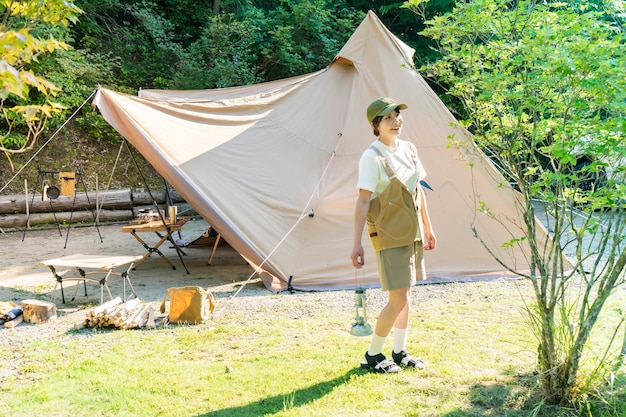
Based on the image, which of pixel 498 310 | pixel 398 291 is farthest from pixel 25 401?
pixel 498 310

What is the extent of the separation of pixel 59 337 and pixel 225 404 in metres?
1.81

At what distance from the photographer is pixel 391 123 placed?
306 centimetres

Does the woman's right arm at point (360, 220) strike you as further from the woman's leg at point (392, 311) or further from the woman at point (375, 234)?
the woman's leg at point (392, 311)

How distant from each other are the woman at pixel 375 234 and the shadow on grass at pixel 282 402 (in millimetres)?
322

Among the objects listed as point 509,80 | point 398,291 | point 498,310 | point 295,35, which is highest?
point 295,35

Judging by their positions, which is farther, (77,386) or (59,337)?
(59,337)

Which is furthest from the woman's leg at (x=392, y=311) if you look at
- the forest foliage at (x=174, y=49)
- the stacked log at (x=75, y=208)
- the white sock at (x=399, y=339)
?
the forest foliage at (x=174, y=49)

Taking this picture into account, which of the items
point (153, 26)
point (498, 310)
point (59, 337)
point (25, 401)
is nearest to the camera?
point (25, 401)

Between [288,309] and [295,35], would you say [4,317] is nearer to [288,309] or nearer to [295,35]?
[288,309]

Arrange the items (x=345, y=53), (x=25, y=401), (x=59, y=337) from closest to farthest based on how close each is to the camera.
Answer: (x=25, y=401)
(x=59, y=337)
(x=345, y=53)

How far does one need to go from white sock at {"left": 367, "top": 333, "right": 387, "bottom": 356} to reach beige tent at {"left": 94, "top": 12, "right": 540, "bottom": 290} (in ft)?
6.92

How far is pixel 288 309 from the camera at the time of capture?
470 cm

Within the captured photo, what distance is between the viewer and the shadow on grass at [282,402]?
2.81 metres

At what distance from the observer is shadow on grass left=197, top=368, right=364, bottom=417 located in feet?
9.22
